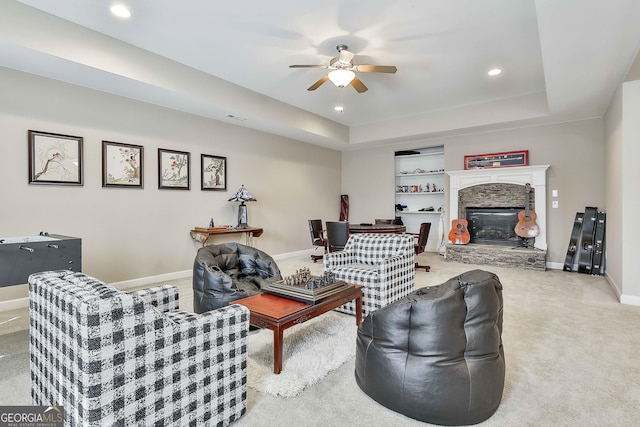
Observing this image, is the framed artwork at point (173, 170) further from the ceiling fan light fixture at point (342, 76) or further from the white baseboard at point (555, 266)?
the white baseboard at point (555, 266)

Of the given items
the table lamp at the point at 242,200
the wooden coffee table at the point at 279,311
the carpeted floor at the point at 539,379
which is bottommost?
the carpeted floor at the point at 539,379

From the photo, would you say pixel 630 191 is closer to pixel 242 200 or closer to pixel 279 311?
pixel 279 311

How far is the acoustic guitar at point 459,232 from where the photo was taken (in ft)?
21.7

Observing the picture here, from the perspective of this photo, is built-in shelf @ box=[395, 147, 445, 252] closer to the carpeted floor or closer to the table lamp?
the table lamp

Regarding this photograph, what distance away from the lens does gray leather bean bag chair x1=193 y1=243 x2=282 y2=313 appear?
2.82 meters

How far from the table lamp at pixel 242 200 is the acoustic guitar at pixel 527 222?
4.87 metres

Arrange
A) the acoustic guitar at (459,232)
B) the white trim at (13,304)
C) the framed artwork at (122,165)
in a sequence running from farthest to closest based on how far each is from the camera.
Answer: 1. the acoustic guitar at (459,232)
2. the framed artwork at (122,165)
3. the white trim at (13,304)

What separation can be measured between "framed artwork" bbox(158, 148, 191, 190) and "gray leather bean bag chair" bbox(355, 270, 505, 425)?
14.1 feet

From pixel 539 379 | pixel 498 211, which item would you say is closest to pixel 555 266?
pixel 498 211

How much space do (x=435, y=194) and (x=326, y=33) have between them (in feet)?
16.7

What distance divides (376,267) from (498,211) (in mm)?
4106

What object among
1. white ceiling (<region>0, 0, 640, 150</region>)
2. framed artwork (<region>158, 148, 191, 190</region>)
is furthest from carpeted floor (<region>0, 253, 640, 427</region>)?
white ceiling (<region>0, 0, 640, 150</region>)

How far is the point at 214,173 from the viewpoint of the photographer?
5.71 m

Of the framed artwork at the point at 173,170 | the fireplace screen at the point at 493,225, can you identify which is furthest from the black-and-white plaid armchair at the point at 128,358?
the fireplace screen at the point at 493,225
